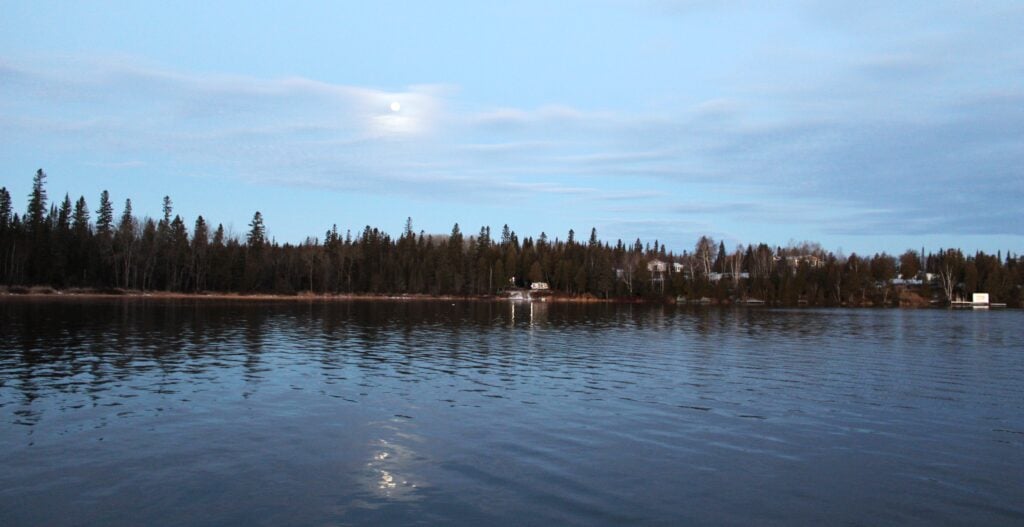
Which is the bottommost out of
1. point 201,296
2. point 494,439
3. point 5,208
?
point 494,439

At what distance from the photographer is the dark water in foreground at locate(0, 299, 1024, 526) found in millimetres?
13047

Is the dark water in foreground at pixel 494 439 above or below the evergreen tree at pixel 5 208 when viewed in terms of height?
below

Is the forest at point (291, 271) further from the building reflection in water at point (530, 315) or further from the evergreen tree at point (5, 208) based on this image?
the building reflection in water at point (530, 315)

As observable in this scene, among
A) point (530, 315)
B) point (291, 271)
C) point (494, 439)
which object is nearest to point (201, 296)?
point (291, 271)

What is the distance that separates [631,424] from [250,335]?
1442 inches

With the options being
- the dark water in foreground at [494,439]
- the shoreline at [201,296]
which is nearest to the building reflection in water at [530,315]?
the dark water in foreground at [494,439]

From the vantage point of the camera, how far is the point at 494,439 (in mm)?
18453

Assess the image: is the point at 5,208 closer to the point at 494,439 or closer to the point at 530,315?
the point at 530,315

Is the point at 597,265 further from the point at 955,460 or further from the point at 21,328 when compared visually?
the point at 955,460

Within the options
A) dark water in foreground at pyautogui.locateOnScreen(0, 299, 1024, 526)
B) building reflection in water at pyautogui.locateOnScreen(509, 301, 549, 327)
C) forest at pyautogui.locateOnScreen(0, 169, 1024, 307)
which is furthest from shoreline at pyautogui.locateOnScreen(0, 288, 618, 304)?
dark water in foreground at pyautogui.locateOnScreen(0, 299, 1024, 526)

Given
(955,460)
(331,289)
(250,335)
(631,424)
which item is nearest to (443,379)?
(631,424)

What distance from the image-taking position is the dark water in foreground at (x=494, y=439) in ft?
42.8

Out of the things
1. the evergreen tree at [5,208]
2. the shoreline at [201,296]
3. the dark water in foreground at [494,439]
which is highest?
the evergreen tree at [5,208]

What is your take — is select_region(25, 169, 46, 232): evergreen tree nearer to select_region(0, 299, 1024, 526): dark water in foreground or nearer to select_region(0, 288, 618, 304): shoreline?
select_region(0, 288, 618, 304): shoreline
